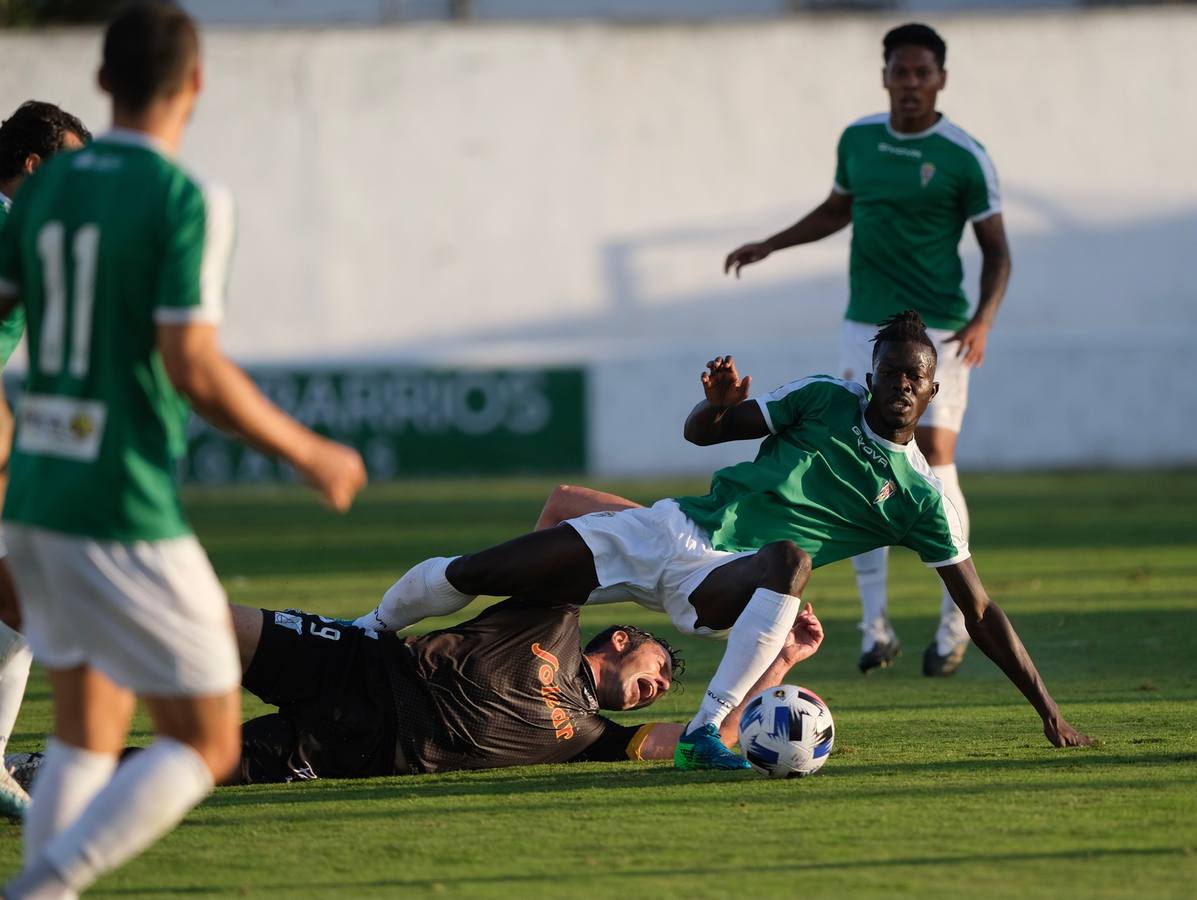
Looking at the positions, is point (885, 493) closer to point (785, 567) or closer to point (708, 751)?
point (785, 567)

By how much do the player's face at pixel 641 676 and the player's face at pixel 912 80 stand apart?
9.88ft

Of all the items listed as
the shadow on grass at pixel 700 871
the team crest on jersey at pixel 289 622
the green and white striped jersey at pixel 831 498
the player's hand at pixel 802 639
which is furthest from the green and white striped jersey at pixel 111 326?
Result: the player's hand at pixel 802 639

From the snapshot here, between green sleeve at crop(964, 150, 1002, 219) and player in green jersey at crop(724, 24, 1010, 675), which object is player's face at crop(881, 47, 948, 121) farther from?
green sleeve at crop(964, 150, 1002, 219)

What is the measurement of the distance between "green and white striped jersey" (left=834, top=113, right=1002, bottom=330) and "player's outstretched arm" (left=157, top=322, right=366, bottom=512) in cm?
457

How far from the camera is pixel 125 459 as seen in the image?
11.5ft

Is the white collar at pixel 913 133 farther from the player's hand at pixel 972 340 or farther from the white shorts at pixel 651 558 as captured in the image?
the white shorts at pixel 651 558

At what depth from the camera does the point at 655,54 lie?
22391 mm

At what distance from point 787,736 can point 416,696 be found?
1.09 metres

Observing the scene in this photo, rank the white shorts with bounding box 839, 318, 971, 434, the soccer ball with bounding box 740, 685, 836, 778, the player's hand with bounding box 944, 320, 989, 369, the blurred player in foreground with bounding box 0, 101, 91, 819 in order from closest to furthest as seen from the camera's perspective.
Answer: the blurred player in foreground with bounding box 0, 101, 91, 819
the soccer ball with bounding box 740, 685, 836, 778
the player's hand with bounding box 944, 320, 989, 369
the white shorts with bounding box 839, 318, 971, 434

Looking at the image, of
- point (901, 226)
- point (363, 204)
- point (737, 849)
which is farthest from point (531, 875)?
point (363, 204)

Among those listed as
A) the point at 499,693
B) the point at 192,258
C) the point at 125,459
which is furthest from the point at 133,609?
the point at 499,693

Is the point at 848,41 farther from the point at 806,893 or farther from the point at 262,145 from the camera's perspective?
the point at 806,893

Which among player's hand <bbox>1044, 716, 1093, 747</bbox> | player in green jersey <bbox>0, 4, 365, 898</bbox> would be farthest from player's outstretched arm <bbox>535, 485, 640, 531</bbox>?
player in green jersey <bbox>0, 4, 365, 898</bbox>

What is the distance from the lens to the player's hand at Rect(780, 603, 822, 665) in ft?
19.0
